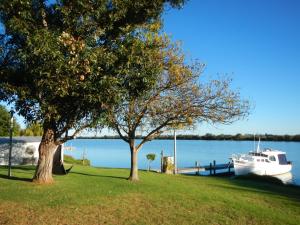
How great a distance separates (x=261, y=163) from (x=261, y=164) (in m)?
0.13

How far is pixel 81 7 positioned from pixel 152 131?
10.4 m

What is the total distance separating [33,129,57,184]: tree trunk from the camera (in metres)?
19.9

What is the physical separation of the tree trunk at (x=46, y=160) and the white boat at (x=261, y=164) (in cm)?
3175

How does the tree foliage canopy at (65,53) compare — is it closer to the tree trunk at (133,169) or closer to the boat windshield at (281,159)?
the tree trunk at (133,169)

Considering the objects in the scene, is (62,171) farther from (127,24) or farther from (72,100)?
(127,24)

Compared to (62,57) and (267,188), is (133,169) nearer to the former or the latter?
(267,188)

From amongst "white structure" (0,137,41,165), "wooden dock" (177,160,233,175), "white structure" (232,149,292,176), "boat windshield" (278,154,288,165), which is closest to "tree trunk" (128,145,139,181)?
"white structure" (0,137,41,165)

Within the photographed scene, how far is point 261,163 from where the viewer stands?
50812 millimetres

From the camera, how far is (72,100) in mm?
18297

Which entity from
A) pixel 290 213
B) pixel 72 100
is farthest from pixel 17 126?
pixel 290 213

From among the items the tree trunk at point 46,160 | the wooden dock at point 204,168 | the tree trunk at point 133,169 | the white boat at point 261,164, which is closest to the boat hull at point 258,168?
the white boat at point 261,164

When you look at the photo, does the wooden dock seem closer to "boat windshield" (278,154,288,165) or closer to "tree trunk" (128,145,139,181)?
"boat windshield" (278,154,288,165)

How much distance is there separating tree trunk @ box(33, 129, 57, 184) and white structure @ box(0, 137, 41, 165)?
18.8 meters

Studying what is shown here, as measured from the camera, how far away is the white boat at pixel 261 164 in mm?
48625
